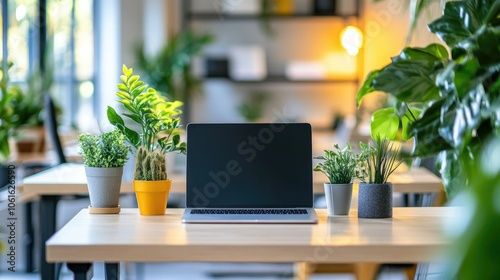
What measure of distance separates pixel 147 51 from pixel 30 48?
5.48ft

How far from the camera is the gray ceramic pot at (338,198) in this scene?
2344 millimetres

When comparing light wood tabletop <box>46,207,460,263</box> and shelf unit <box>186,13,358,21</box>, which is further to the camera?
shelf unit <box>186,13,358,21</box>

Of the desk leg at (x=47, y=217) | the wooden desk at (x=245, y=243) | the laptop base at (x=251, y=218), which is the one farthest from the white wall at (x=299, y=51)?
the wooden desk at (x=245, y=243)

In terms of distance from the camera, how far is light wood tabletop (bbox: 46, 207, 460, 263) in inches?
74.9

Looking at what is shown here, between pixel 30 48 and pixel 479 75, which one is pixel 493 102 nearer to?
pixel 479 75

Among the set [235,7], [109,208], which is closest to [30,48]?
[235,7]

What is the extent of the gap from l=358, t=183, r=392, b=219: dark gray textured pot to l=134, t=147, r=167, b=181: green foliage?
57 centimetres

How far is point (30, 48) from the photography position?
21.1 ft

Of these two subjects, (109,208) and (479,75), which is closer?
(479,75)

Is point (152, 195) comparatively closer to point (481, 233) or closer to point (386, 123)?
point (386, 123)

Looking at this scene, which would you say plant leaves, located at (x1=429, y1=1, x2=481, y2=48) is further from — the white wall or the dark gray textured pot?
the white wall

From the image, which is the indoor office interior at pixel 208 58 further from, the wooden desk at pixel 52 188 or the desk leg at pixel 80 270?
the desk leg at pixel 80 270

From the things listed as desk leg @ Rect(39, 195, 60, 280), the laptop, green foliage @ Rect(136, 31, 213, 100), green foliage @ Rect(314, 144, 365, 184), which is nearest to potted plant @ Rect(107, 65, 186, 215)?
the laptop

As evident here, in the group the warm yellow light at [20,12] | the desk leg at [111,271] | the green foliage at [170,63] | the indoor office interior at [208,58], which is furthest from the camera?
the green foliage at [170,63]
